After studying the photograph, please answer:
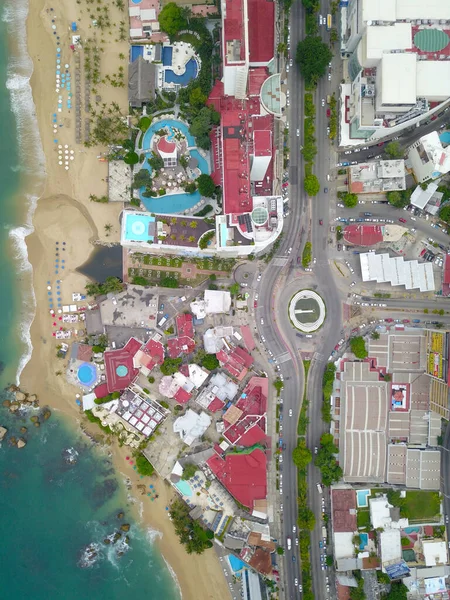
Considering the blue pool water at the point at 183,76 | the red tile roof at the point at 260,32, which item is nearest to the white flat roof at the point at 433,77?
the red tile roof at the point at 260,32

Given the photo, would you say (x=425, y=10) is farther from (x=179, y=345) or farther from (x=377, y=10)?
(x=179, y=345)

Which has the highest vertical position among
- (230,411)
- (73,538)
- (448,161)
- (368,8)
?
(368,8)

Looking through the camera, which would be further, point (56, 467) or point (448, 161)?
point (56, 467)

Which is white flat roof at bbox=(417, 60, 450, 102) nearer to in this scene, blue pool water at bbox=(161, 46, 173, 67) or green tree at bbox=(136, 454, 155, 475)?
blue pool water at bbox=(161, 46, 173, 67)

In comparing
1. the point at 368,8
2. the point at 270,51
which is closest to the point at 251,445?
the point at 270,51

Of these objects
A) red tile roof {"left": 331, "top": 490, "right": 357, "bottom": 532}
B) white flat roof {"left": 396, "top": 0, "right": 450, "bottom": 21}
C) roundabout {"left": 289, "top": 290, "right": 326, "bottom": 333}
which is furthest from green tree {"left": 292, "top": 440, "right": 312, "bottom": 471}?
white flat roof {"left": 396, "top": 0, "right": 450, "bottom": 21}

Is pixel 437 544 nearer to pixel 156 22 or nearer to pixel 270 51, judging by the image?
pixel 270 51

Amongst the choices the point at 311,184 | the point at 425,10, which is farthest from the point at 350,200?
the point at 425,10
